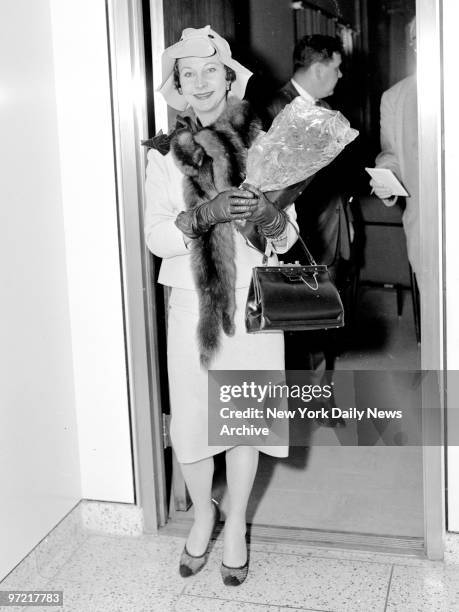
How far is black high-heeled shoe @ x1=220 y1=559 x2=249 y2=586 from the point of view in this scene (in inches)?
108

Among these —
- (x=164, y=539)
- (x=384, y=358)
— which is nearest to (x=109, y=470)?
(x=164, y=539)

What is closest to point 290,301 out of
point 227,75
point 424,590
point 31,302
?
point 227,75

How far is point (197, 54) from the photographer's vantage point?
2.63 m

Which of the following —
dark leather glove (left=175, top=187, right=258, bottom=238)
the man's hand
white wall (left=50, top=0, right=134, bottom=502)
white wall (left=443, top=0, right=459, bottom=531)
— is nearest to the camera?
dark leather glove (left=175, top=187, right=258, bottom=238)

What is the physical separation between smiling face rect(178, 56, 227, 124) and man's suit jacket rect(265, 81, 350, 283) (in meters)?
0.20

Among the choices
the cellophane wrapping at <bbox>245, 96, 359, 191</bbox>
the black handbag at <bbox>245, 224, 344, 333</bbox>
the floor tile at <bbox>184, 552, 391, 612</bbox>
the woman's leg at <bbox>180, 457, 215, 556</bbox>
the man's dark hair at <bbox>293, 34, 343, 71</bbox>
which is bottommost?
the floor tile at <bbox>184, 552, 391, 612</bbox>

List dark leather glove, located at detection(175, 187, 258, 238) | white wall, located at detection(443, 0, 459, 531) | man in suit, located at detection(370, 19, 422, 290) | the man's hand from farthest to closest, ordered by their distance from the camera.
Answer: the man's hand, man in suit, located at detection(370, 19, 422, 290), white wall, located at detection(443, 0, 459, 531), dark leather glove, located at detection(175, 187, 258, 238)

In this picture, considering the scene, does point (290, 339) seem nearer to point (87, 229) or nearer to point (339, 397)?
point (339, 397)

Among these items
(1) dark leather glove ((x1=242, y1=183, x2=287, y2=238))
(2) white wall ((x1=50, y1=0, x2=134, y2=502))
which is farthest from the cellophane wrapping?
(2) white wall ((x1=50, y1=0, x2=134, y2=502))

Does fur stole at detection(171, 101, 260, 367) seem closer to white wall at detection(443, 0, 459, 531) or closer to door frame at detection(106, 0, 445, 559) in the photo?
door frame at detection(106, 0, 445, 559)

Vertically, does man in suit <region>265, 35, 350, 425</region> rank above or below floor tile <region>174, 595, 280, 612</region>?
above

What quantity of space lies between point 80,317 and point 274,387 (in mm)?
777

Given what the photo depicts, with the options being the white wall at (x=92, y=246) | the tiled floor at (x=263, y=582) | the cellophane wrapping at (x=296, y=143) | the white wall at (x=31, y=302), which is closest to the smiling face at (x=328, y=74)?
the cellophane wrapping at (x=296, y=143)

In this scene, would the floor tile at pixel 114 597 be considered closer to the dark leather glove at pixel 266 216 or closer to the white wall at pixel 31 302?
the white wall at pixel 31 302
